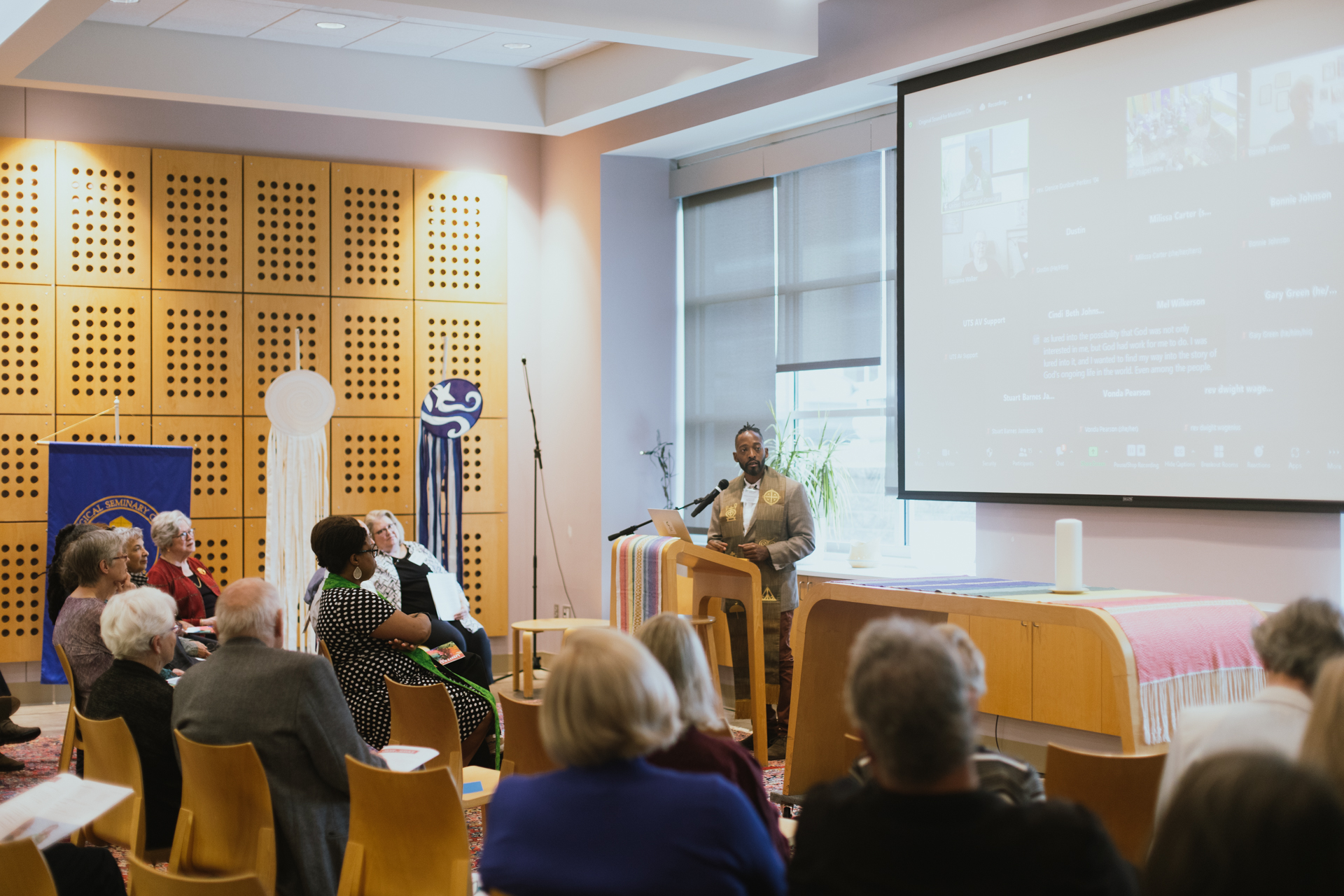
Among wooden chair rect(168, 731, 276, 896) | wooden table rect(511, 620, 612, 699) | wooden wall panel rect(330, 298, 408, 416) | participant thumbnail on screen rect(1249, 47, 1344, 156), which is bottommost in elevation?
wooden table rect(511, 620, 612, 699)

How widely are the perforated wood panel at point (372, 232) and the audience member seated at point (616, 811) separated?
6337 millimetres

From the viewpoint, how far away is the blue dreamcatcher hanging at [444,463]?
277 inches

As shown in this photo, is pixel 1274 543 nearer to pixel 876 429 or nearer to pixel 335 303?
pixel 876 429

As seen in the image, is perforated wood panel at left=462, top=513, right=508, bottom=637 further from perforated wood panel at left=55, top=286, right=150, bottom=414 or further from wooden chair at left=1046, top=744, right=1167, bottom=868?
wooden chair at left=1046, top=744, right=1167, bottom=868

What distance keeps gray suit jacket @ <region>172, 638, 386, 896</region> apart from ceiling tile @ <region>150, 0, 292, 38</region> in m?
4.56

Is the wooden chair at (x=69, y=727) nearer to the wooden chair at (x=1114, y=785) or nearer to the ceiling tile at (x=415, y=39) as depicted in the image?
the wooden chair at (x=1114, y=785)

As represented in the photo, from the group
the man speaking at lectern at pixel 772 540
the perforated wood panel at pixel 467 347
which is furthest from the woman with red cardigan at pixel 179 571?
the man speaking at lectern at pixel 772 540

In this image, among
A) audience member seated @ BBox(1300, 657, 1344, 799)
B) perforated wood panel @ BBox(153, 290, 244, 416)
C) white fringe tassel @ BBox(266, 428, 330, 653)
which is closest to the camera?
audience member seated @ BBox(1300, 657, 1344, 799)

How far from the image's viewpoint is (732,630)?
21.5 feet

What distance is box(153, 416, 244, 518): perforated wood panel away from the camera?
7324 millimetres

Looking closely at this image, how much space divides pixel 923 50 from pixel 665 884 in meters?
5.00

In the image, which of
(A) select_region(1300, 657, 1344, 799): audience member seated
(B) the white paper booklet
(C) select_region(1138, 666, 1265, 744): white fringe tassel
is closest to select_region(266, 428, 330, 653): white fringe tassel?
(B) the white paper booklet

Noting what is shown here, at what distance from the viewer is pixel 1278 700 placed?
2227 mm

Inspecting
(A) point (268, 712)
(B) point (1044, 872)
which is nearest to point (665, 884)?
(B) point (1044, 872)
